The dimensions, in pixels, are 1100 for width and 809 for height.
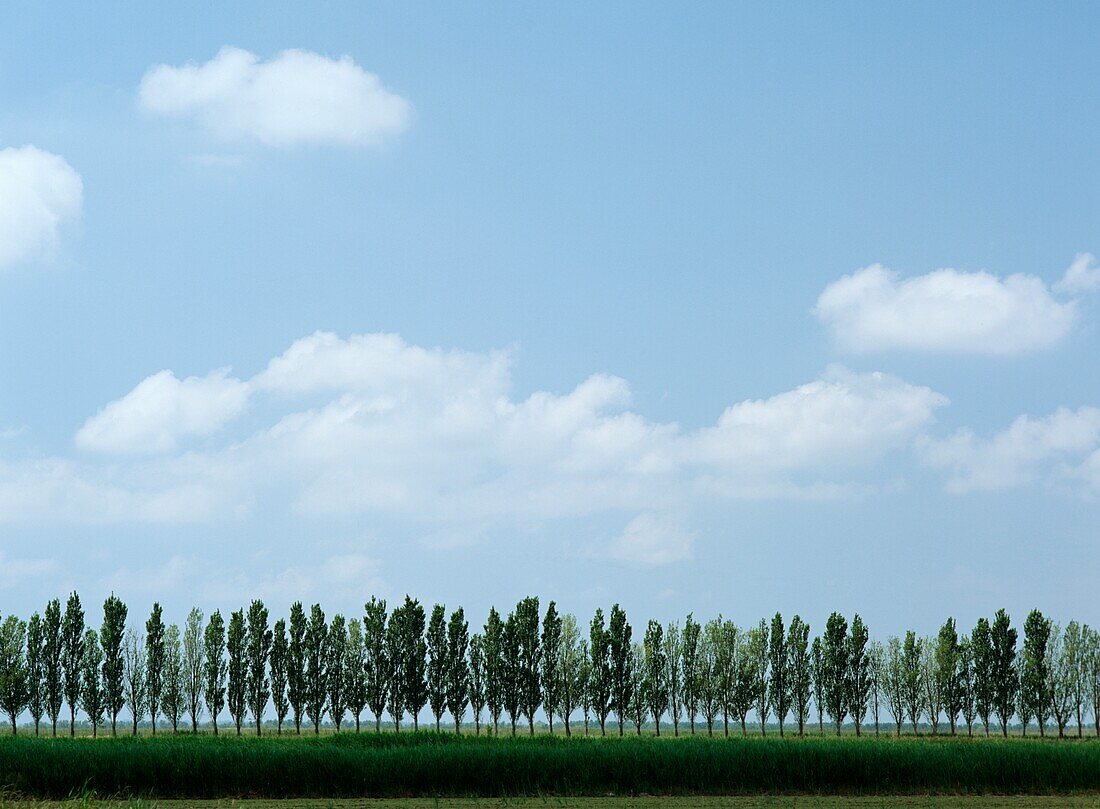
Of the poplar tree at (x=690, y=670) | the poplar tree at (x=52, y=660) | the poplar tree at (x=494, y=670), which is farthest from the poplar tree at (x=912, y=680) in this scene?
the poplar tree at (x=52, y=660)

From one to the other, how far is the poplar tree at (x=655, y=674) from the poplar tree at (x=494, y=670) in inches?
381

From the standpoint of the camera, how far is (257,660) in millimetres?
70500

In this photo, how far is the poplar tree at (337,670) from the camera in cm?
6944

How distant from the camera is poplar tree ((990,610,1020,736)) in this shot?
70.0 meters

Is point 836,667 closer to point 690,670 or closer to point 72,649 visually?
point 690,670

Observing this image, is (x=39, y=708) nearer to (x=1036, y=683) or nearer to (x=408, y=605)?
(x=408, y=605)

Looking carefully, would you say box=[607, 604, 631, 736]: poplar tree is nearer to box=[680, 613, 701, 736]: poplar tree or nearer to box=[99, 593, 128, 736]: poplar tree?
box=[680, 613, 701, 736]: poplar tree

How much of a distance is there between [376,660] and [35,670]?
69.1ft

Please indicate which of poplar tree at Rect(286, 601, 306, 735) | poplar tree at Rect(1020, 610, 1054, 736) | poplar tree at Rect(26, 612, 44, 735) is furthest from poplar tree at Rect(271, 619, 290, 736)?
poplar tree at Rect(1020, 610, 1054, 736)

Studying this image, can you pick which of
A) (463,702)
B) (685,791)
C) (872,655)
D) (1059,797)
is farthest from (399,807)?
(872,655)

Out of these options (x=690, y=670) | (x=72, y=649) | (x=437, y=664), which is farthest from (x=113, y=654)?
(x=690, y=670)

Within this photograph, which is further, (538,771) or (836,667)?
(836,667)

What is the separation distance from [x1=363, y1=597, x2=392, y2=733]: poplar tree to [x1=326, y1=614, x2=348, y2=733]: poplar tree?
145cm

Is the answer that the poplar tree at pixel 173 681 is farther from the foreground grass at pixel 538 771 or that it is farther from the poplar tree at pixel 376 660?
the foreground grass at pixel 538 771
